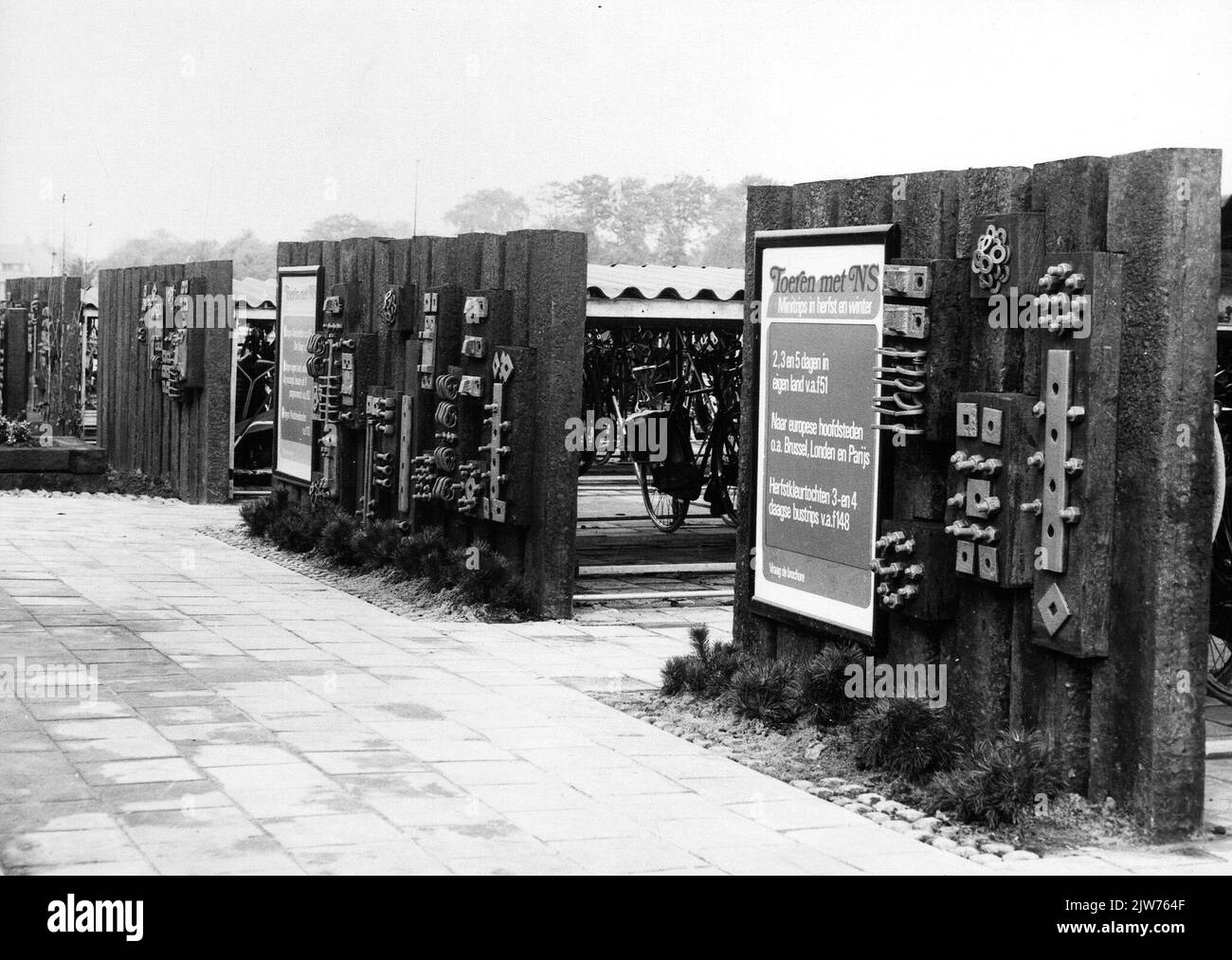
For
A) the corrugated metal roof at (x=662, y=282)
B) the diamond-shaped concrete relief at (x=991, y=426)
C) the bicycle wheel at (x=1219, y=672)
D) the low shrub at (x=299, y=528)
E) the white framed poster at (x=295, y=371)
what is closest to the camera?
the diamond-shaped concrete relief at (x=991, y=426)

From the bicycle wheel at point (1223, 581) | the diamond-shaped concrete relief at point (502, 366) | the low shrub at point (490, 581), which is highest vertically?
the diamond-shaped concrete relief at point (502, 366)

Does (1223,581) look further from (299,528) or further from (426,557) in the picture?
(299,528)

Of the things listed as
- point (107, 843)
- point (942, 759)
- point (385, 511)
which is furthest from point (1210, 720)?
point (385, 511)

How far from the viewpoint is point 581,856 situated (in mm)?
5641

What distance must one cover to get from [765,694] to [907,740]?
45.0 inches

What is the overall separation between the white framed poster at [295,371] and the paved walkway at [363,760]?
405 cm

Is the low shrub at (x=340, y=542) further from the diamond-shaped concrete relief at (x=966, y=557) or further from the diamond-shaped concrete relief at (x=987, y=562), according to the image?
the diamond-shaped concrete relief at (x=987, y=562)

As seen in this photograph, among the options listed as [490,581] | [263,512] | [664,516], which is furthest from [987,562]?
[664,516]

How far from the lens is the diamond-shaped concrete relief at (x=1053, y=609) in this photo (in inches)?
241

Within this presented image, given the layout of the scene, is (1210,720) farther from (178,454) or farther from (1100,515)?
(178,454)

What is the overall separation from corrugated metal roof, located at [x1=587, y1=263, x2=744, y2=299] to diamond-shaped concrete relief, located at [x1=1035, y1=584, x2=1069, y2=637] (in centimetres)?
645

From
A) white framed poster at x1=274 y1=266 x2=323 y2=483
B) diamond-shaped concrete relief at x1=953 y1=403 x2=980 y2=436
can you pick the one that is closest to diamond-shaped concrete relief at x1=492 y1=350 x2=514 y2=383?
white framed poster at x1=274 y1=266 x2=323 y2=483

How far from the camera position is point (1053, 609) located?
243 inches

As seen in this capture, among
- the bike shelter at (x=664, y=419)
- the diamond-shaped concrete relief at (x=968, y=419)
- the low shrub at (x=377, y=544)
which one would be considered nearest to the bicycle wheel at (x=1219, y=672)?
the diamond-shaped concrete relief at (x=968, y=419)
